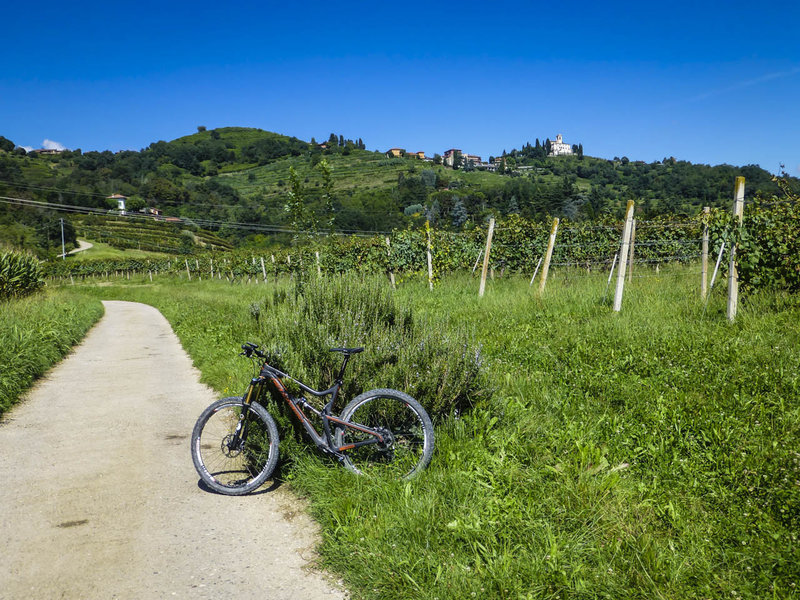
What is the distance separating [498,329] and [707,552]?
231 inches

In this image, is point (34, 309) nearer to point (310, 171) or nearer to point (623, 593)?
point (623, 593)

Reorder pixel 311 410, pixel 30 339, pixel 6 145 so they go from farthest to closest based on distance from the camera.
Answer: pixel 6 145, pixel 30 339, pixel 311 410

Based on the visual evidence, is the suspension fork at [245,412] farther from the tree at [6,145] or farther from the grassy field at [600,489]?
the tree at [6,145]

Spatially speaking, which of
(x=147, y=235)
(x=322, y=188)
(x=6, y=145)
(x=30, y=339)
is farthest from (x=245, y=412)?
(x=6, y=145)

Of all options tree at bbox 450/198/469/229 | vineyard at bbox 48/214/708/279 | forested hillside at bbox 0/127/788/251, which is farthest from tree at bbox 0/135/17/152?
vineyard at bbox 48/214/708/279

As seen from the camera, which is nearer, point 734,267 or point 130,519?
point 130,519

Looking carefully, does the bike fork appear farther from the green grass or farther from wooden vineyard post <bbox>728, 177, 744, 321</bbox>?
the green grass

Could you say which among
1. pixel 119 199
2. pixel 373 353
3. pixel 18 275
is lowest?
pixel 18 275

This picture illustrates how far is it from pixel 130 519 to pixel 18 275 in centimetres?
1516

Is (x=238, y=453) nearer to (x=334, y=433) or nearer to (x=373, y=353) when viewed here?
(x=334, y=433)

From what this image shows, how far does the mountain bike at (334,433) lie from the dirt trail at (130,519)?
26cm

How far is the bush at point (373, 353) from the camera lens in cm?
448

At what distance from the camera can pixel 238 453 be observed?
4336 mm

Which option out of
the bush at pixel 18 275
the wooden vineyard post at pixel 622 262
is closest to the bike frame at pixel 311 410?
the wooden vineyard post at pixel 622 262
